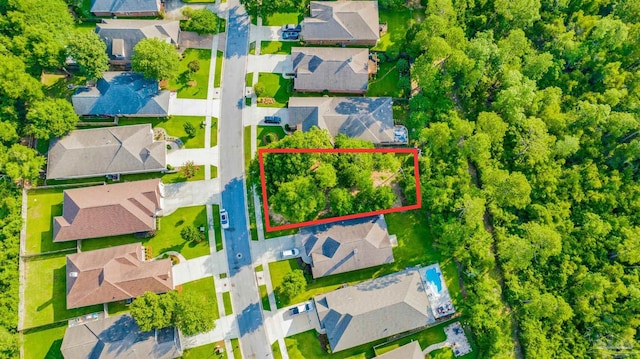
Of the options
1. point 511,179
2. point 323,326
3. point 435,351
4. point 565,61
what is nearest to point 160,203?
point 323,326

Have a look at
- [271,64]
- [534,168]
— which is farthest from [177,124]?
[534,168]

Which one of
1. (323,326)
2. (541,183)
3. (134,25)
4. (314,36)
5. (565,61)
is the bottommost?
(323,326)

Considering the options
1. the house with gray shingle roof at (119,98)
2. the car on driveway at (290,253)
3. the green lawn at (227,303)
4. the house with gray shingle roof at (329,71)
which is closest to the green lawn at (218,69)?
the house with gray shingle roof at (119,98)

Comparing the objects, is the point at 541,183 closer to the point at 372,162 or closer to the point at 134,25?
the point at 372,162

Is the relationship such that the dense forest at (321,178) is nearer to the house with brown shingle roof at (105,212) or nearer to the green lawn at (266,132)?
the green lawn at (266,132)

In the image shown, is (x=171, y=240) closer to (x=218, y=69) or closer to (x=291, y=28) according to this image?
(x=218, y=69)

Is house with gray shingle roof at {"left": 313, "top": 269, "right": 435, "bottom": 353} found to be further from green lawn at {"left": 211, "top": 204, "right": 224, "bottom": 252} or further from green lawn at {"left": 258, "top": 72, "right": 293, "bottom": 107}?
green lawn at {"left": 258, "top": 72, "right": 293, "bottom": 107}
